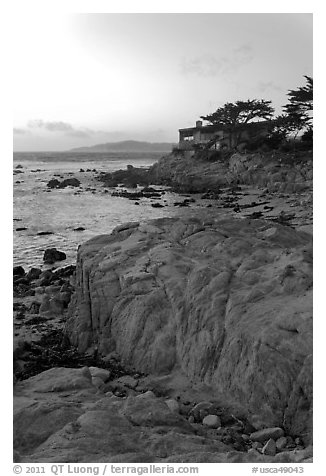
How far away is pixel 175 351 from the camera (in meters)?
7.32

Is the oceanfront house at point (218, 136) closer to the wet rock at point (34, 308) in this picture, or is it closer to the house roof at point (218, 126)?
the house roof at point (218, 126)

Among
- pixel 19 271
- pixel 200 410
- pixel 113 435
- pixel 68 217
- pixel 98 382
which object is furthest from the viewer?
pixel 68 217

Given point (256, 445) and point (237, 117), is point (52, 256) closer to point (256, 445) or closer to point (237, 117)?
point (256, 445)

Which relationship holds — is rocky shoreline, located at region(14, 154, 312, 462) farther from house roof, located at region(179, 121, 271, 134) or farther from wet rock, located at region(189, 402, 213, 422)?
house roof, located at region(179, 121, 271, 134)

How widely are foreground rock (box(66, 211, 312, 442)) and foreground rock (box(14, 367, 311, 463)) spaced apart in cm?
86

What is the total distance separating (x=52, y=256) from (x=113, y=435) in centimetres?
1160

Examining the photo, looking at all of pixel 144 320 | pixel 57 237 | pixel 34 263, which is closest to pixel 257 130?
pixel 57 237

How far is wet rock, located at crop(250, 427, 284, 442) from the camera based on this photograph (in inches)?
217

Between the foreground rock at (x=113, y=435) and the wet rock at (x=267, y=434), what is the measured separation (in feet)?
1.21

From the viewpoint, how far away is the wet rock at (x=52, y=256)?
51.6 feet

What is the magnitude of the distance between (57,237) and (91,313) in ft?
36.2

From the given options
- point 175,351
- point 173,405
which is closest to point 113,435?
point 173,405

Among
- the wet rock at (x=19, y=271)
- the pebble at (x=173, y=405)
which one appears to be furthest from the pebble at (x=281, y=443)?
the wet rock at (x=19, y=271)

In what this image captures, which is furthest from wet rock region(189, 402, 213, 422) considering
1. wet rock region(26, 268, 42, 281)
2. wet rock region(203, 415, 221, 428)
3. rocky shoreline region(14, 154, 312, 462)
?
wet rock region(26, 268, 42, 281)
